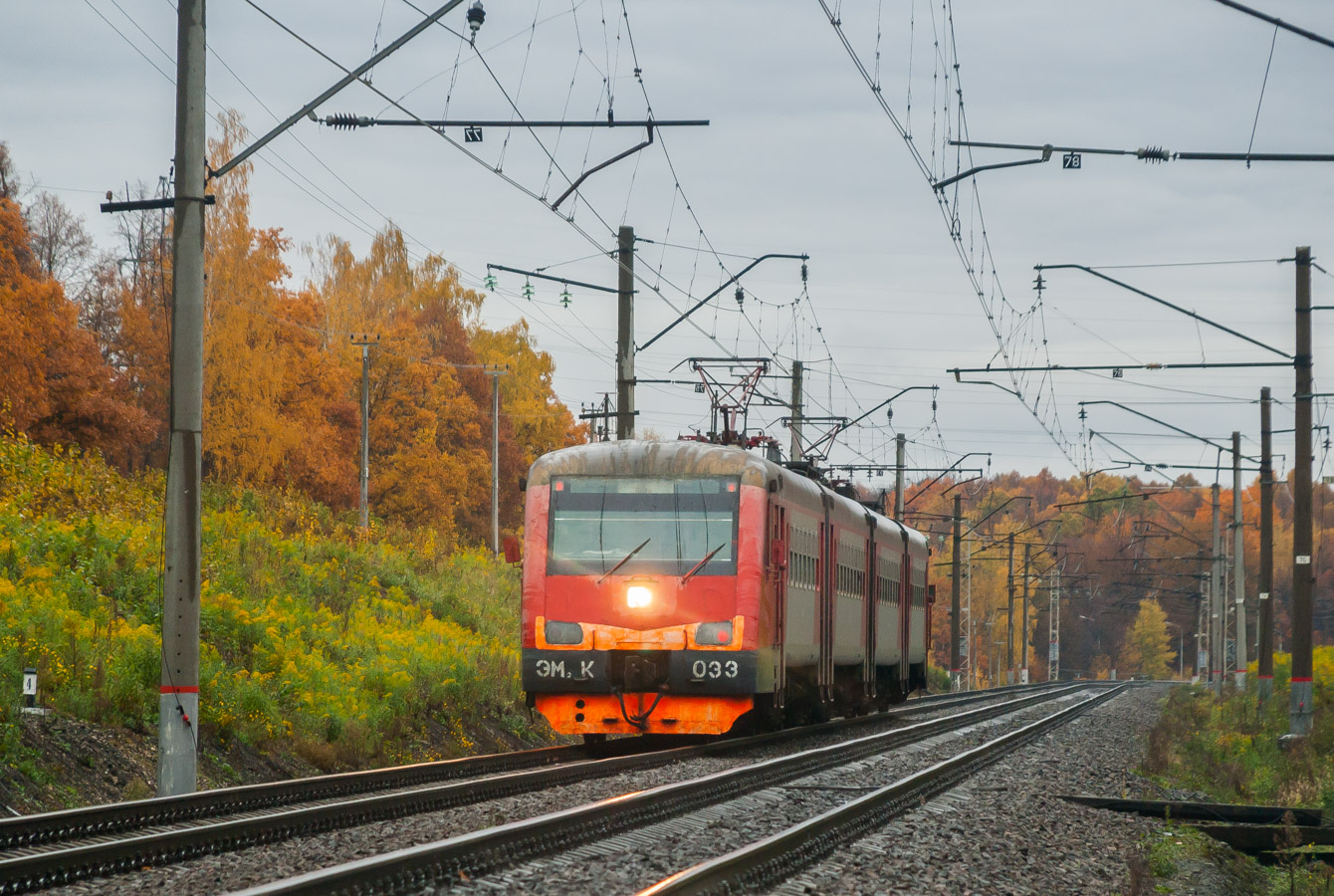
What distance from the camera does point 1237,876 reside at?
11445 mm

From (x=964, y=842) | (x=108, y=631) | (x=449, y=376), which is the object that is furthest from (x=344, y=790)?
(x=449, y=376)

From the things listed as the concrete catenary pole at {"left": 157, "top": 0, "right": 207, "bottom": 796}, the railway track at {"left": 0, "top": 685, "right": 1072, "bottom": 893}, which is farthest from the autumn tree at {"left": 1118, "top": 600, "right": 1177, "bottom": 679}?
the concrete catenary pole at {"left": 157, "top": 0, "right": 207, "bottom": 796}

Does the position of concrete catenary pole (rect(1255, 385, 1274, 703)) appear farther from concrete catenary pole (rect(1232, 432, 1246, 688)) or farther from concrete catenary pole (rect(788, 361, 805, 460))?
concrete catenary pole (rect(788, 361, 805, 460))

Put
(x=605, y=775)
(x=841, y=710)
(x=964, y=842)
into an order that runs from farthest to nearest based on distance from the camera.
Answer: (x=841, y=710), (x=605, y=775), (x=964, y=842)

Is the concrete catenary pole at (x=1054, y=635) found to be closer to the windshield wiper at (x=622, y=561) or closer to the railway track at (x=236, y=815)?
the windshield wiper at (x=622, y=561)

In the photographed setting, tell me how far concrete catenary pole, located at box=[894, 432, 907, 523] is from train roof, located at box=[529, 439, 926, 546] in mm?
24762

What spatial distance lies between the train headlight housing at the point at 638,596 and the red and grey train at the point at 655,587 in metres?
0.01

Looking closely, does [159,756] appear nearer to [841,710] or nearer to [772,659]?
[772,659]

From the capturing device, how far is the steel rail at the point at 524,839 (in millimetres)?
7473

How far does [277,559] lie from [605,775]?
34.1 feet

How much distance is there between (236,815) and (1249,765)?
1405 cm

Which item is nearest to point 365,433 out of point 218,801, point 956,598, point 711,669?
point 956,598

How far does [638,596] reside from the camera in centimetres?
1733

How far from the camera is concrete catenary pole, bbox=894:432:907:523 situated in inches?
1736
